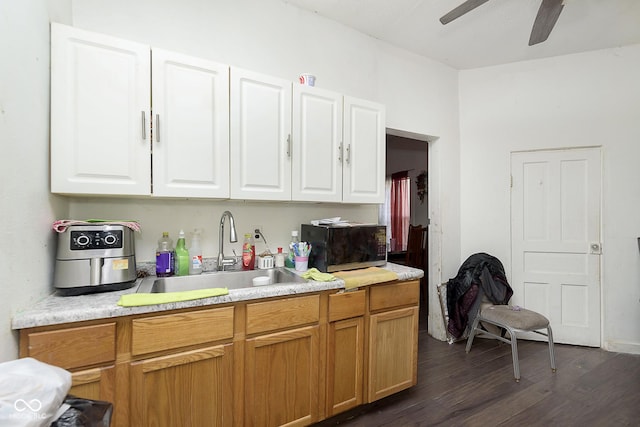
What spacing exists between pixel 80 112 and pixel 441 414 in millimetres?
2551

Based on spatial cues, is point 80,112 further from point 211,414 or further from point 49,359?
point 211,414

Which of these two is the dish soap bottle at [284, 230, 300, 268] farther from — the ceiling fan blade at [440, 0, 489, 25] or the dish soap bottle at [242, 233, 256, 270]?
the ceiling fan blade at [440, 0, 489, 25]

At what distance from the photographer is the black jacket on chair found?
266 centimetres

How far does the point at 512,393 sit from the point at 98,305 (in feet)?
8.34

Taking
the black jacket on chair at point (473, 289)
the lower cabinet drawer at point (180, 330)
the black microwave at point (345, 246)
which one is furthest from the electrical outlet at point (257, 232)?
the black jacket on chair at point (473, 289)

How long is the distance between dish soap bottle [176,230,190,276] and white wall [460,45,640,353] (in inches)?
106

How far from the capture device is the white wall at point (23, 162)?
97 centimetres

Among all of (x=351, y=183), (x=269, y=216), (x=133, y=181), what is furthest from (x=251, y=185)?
(x=351, y=183)

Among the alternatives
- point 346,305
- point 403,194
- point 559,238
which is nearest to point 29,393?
point 346,305

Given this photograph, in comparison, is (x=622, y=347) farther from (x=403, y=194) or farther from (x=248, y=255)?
(x=248, y=255)

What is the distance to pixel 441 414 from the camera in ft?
5.89

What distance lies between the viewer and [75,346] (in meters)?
1.08

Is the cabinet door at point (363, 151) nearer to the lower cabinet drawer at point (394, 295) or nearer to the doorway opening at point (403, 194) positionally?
the lower cabinet drawer at point (394, 295)

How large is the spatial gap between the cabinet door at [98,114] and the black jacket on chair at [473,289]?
2.68 meters
